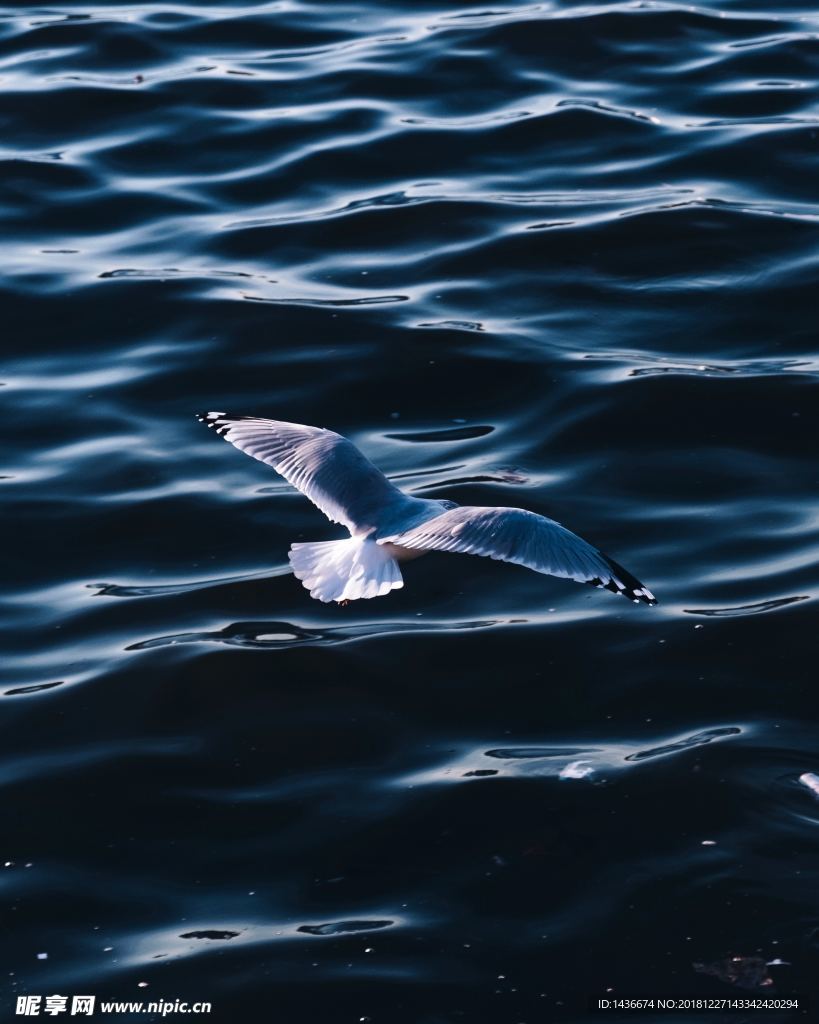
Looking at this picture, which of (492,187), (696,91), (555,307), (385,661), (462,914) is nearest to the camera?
(462,914)

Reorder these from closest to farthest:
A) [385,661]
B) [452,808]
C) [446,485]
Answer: [452,808]
[385,661]
[446,485]

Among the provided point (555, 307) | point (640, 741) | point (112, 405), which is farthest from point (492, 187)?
point (640, 741)

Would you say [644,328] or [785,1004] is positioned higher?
[644,328]

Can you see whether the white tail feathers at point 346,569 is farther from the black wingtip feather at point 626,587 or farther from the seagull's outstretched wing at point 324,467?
the black wingtip feather at point 626,587

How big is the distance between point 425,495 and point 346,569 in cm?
146

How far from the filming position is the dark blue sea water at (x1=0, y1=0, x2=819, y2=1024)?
4867 millimetres

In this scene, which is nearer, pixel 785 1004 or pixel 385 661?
pixel 785 1004

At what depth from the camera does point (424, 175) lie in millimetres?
10320

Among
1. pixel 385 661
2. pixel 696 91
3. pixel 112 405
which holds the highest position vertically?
pixel 696 91

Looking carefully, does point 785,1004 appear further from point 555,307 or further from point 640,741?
point 555,307

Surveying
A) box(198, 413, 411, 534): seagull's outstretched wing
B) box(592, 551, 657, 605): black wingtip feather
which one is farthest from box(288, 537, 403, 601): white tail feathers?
box(592, 551, 657, 605): black wingtip feather

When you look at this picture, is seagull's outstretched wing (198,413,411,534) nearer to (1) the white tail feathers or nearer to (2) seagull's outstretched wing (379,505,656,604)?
(1) the white tail feathers

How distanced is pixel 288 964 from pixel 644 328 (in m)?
4.47

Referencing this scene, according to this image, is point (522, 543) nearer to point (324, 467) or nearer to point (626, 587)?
point (626, 587)
